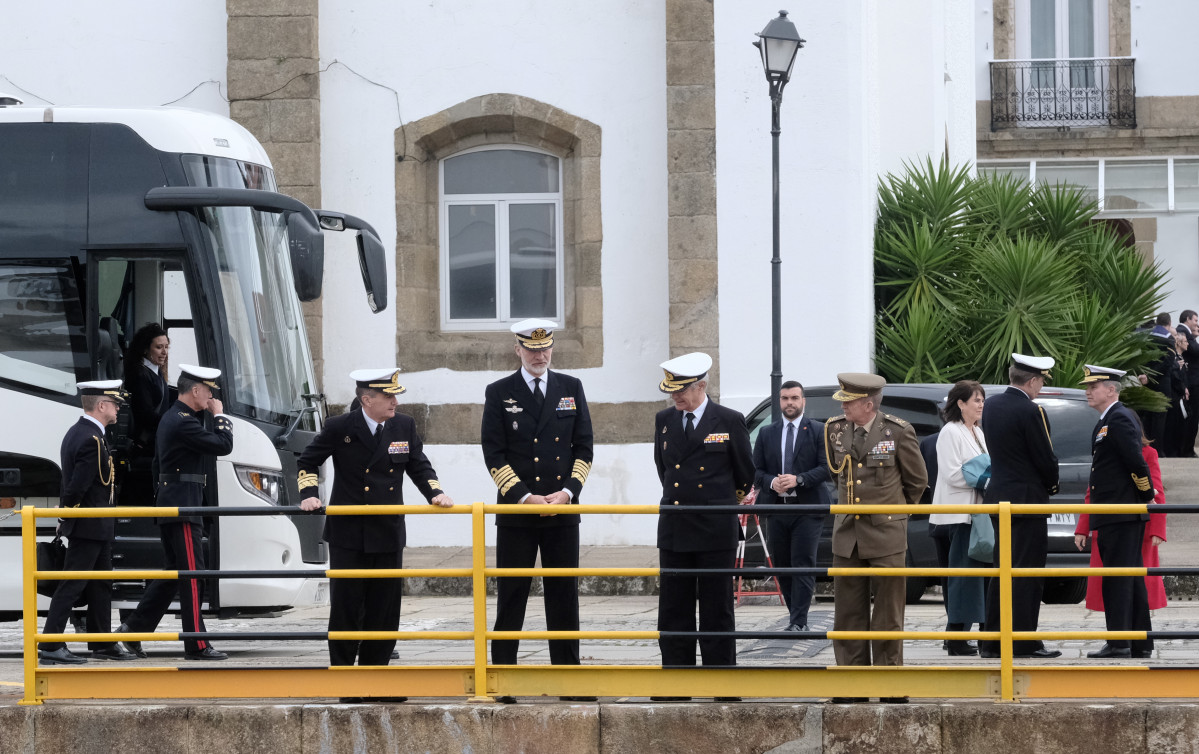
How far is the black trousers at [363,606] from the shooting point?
28.1 ft

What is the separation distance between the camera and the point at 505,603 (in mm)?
8781

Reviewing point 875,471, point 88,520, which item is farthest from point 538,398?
point 88,520

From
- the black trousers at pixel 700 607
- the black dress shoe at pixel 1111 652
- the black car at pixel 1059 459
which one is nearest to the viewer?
the black trousers at pixel 700 607

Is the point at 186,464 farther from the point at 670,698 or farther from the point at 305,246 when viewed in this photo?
the point at 670,698

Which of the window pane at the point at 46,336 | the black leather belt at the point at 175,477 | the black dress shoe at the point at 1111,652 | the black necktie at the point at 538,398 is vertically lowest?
the black dress shoe at the point at 1111,652

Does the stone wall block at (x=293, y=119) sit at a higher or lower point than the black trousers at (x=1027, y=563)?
higher

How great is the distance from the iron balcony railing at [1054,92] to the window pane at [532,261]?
53.1 feet

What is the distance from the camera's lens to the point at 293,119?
1831 centimetres

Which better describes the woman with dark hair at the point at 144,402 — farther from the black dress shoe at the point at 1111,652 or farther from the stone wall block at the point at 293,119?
the stone wall block at the point at 293,119

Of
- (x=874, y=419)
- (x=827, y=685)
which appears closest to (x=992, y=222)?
(x=874, y=419)

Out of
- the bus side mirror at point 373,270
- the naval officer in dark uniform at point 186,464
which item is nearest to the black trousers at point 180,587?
the naval officer in dark uniform at point 186,464

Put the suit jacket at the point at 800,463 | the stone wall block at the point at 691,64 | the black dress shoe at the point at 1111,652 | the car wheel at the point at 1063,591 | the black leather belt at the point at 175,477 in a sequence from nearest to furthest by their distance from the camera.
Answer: the black dress shoe at the point at 1111,652, the black leather belt at the point at 175,477, the suit jacket at the point at 800,463, the car wheel at the point at 1063,591, the stone wall block at the point at 691,64

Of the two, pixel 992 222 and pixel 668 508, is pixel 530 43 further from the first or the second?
pixel 668 508

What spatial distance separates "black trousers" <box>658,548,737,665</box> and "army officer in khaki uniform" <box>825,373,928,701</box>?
536 mm
